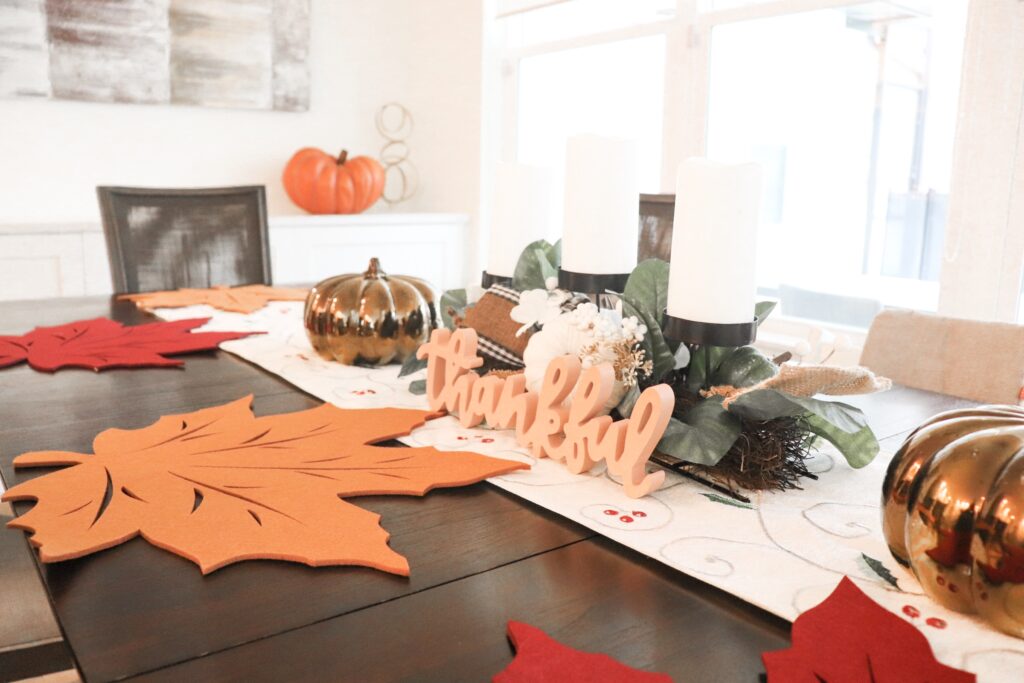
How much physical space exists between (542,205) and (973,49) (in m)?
1.51

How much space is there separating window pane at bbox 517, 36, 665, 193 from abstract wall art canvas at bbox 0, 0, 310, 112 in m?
1.00

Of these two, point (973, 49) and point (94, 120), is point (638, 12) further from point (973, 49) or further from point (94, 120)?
point (94, 120)

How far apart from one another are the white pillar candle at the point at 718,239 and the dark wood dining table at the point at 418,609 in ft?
0.82

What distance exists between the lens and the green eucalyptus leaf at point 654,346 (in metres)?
0.87

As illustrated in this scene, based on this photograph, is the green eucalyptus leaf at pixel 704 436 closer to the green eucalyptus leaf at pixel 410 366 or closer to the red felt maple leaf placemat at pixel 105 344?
the green eucalyptus leaf at pixel 410 366

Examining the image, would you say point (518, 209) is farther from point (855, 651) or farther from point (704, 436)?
point (855, 651)

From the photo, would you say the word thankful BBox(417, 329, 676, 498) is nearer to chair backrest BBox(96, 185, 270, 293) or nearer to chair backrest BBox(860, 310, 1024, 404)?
chair backrest BBox(860, 310, 1024, 404)

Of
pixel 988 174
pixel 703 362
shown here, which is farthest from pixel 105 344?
pixel 988 174

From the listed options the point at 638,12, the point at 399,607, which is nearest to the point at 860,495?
the point at 399,607

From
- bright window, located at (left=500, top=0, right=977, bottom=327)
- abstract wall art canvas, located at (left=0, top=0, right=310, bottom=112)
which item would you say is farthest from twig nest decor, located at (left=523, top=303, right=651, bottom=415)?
abstract wall art canvas, located at (left=0, top=0, right=310, bottom=112)

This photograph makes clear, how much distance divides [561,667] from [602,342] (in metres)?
0.39

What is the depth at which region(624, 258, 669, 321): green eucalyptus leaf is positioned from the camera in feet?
3.02

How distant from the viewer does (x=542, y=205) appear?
1.13 metres

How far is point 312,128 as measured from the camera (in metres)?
3.77
